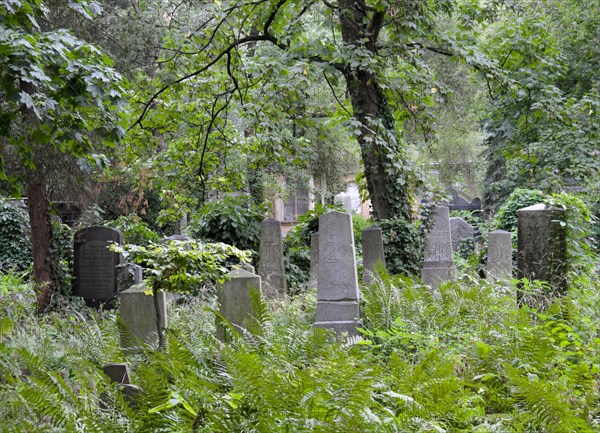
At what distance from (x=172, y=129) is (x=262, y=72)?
10.2 feet

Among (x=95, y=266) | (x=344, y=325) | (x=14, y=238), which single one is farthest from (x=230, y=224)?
(x=344, y=325)

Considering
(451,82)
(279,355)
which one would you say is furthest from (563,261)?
(451,82)

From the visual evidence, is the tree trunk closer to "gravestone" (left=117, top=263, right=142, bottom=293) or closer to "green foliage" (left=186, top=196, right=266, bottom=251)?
"gravestone" (left=117, top=263, right=142, bottom=293)

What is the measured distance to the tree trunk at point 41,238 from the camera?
1462 centimetres

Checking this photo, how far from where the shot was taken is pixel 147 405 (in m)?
4.97

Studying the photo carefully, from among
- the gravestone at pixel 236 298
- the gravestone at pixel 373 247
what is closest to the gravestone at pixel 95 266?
the gravestone at pixel 373 247

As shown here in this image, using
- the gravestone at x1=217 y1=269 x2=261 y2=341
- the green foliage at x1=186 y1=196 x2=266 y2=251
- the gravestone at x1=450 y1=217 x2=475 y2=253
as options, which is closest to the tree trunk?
the green foliage at x1=186 y1=196 x2=266 y2=251

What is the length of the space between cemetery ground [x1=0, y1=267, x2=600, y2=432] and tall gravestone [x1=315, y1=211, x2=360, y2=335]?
0.63 m

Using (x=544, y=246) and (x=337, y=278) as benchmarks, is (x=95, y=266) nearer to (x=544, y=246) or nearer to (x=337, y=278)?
(x=337, y=278)

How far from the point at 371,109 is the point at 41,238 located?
23.2ft

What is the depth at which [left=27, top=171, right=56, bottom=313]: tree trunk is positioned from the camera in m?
14.6

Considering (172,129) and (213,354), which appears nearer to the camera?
(213,354)

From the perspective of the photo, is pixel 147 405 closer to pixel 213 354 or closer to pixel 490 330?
pixel 213 354

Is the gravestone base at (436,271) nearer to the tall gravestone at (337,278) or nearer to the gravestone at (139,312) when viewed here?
the tall gravestone at (337,278)
